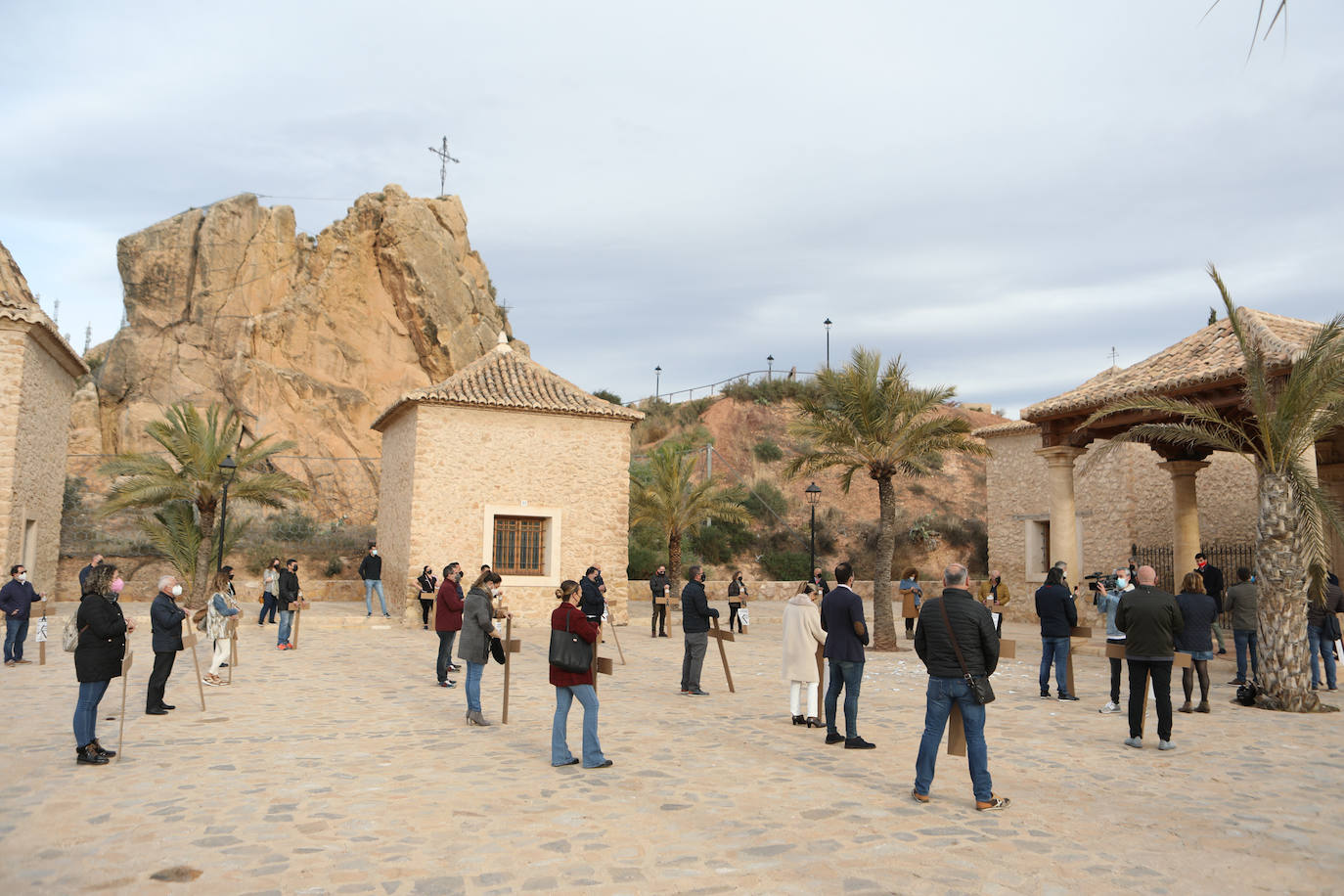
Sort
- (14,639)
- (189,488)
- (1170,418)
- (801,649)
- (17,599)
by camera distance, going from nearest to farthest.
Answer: (801,649) → (17,599) → (14,639) → (1170,418) → (189,488)

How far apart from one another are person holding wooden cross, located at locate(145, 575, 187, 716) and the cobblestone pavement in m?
0.23

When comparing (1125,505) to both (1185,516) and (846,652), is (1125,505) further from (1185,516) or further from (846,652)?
(846,652)

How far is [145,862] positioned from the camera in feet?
16.1

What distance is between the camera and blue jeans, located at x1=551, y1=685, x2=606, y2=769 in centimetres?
725

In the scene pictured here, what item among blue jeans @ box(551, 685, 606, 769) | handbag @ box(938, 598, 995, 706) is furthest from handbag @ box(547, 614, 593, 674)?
handbag @ box(938, 598, 995, 706)

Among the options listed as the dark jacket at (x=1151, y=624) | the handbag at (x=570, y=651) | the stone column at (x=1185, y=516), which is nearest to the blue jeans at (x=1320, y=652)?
the dark jacket at (x=1151, y=624)

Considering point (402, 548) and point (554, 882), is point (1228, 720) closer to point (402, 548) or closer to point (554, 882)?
point (554, 882)

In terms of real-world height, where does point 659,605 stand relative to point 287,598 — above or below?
below

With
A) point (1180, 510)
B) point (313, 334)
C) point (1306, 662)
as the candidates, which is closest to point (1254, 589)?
point (1306, 662)

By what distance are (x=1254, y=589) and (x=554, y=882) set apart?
10.6 metres

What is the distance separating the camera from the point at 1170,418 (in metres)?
15.7

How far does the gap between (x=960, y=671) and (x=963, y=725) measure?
0.44 meters

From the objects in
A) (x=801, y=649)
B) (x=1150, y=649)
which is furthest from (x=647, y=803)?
(x=1150, y=649)

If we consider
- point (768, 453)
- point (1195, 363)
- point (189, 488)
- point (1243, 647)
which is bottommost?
point (1243, 647)
